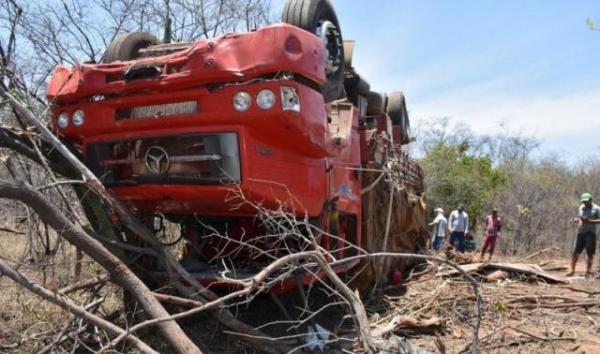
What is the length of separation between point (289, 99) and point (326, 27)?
1323 mm

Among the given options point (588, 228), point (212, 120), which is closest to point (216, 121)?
point (212, 120)

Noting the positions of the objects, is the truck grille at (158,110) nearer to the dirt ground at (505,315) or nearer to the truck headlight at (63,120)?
the truck headlight at (63,120)

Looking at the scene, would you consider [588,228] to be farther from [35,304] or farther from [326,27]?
[35,304]

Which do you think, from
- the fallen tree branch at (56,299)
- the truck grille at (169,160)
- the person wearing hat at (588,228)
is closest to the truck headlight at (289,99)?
the truck grille at (169,160)

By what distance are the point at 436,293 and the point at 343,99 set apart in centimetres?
227

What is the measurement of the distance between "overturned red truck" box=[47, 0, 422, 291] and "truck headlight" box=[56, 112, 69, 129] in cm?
1

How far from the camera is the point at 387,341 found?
15.5 feet

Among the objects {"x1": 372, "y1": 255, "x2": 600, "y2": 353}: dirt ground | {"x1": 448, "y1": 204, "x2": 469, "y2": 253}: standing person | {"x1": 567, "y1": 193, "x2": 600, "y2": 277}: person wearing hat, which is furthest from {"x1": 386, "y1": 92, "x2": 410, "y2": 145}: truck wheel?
{"x1": 448, "y1": 204, "x2": 469, "y2": 253}: standing person

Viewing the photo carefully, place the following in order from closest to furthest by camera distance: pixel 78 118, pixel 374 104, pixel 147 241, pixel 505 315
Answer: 1. pixel 78 118
2. pixel 147 241
3. pixel 505 315
4. pixel 374 104

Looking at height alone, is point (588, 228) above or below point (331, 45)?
below

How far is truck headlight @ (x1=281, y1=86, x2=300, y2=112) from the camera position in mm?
4113

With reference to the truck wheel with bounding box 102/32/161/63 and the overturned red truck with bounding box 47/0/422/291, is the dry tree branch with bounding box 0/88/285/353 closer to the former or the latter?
the overturned red truck with bounding box 47/0/422/291

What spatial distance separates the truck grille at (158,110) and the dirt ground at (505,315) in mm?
2422

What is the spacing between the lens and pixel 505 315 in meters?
6.07
